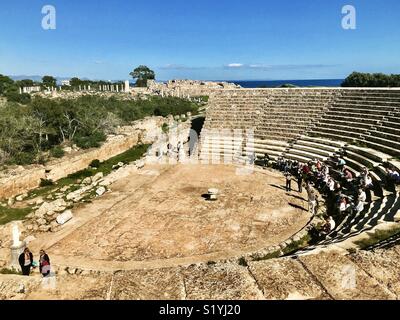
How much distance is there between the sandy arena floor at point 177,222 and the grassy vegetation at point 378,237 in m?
3.50

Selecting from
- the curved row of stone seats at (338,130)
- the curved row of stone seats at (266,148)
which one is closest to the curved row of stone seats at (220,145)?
the curved row of stone seats at (266,148)

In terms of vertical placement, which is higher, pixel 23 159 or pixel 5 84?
pixel 5 84

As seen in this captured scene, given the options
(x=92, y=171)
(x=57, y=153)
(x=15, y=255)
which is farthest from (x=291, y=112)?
(x=15, y=255)

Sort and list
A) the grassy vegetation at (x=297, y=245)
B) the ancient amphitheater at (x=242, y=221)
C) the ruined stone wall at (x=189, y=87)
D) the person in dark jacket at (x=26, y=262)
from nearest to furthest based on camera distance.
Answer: the ancient amphitheater at (x=242, y=221)
the person in dark jacket at (x=26, y=262)
the grassy vegetation at (x=297, y=245)
the ruined stone wall at (x=189, y=87)

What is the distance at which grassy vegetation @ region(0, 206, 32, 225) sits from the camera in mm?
14727

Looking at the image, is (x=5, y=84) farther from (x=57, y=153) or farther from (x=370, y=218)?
(x=370, y=218)

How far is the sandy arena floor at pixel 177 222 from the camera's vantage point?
37.7 feet

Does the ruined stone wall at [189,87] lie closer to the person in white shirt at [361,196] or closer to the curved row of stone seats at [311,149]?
the curved row of stone seats at [311,149]

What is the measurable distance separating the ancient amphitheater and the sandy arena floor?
5 centimetres

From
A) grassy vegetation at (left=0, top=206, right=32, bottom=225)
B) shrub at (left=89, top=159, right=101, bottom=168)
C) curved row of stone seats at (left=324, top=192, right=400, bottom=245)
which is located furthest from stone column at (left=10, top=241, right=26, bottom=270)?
shrub at (left=89, top=159, right=101, bottom=168)

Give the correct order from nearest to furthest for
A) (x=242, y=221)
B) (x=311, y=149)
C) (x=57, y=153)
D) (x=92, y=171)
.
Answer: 1. (x=242, y=221)
2. (x=311, y=149)
3. (x=92, y=171)
4. (x=57, y=153)

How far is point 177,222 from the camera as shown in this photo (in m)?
13.7

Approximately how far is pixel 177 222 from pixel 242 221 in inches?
101

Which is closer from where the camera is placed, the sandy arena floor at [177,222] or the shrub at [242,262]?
the shrub at [242,262]
